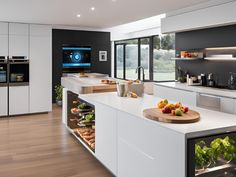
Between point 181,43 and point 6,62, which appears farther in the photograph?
point 6,62

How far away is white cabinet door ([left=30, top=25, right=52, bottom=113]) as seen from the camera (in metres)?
6.98

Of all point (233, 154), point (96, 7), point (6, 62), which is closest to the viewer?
point (233, 154)

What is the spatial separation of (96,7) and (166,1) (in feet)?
4.40

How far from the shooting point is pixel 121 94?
145 inches

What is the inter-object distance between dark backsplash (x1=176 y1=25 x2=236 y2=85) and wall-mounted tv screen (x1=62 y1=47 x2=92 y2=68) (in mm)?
3852

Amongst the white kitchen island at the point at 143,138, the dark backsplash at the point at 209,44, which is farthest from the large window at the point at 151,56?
the white kitchen island at the point at 143,138

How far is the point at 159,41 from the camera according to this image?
8.08 metres

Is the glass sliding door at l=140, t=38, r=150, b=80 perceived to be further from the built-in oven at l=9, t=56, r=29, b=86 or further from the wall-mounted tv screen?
the built-in oven at l=9, t=56, r=29, b=86

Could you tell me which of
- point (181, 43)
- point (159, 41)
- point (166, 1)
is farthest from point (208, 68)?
point (159, 41)

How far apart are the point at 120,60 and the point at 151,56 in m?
2.31

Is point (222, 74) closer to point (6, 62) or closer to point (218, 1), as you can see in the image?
point (218, 1)

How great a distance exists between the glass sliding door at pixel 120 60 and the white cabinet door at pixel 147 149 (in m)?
7.61

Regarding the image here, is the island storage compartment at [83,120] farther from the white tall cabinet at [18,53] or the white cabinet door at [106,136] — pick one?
the white tall cabinet at [18,53]

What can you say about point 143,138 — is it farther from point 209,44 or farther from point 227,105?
point 209,44
